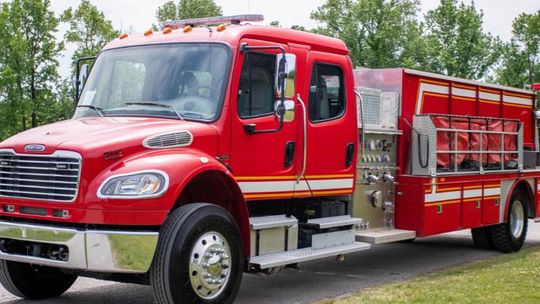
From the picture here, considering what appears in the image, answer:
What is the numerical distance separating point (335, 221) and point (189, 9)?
37776mm

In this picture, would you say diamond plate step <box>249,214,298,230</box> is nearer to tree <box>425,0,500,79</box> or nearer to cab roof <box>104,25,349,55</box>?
cab roof <box>104,25,349,55</box>

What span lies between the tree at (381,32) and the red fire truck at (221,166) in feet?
105

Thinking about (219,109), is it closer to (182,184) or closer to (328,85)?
(182,184)

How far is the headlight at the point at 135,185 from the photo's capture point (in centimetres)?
597

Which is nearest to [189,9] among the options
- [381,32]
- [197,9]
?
[197,9]

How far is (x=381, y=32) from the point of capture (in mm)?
42938

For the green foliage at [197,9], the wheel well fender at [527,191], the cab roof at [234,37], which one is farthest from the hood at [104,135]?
the green foliage at [197,9]

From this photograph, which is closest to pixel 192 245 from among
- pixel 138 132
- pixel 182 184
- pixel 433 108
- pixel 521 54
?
pixel 182 184

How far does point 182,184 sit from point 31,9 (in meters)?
27.3

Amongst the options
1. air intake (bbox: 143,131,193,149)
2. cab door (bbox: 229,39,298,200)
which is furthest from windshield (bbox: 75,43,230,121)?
air intake (bbox: 143,131,193,149)

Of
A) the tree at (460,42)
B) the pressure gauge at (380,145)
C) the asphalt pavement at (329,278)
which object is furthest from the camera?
the tree at (460,42)

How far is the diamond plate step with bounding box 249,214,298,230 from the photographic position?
284 inches

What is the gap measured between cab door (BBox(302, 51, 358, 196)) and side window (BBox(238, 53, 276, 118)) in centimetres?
62

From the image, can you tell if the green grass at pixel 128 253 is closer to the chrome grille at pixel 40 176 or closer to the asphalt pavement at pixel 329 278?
the chrome grille at pixel 40 176
